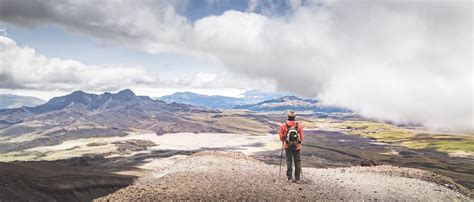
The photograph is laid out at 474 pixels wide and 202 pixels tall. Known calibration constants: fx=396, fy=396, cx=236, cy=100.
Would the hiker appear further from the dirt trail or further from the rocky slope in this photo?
the rocky slope

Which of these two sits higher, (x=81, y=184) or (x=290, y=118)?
(x=290, y=118)

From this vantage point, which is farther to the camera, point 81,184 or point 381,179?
point 81,184

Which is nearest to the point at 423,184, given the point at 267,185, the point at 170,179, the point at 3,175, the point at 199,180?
the point at 267,185

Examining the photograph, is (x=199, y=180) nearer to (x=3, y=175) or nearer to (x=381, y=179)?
(x=381, y=179)

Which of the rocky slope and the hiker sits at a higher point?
the hiker

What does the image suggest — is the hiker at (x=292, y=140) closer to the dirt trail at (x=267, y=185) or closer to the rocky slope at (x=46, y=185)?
the dirt trail at (x=267, y=185)

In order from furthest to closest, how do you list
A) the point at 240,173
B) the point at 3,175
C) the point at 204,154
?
the point at 3,175 < the point at 204,154 < the point at 240,173

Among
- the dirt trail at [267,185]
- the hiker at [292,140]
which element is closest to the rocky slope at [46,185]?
the dirt trail at [267,185]

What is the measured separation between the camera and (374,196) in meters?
28.3

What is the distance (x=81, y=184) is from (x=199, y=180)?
68.4 metres

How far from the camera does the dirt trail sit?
87.5ft

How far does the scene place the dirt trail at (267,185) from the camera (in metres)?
26.7

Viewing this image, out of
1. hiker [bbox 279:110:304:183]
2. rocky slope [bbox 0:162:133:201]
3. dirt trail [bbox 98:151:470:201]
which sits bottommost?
rocky slope [bbox 0:162:133:201]

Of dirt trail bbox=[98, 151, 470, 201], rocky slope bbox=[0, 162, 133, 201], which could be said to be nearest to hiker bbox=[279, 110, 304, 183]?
dirt trail bbox=[98, 151, 470, 201]
